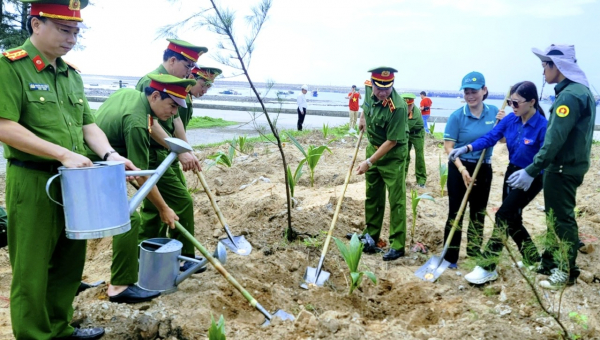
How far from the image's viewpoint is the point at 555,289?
11.2 feet

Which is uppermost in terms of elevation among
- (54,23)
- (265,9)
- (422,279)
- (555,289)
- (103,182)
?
(265,9)

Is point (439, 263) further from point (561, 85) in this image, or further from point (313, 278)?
point (561, 85)

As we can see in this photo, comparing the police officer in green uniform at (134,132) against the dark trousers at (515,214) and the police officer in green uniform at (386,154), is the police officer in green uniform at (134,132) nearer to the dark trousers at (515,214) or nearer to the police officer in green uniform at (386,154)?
the police officer in green uniform at (386,154)

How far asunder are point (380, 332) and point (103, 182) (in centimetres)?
175

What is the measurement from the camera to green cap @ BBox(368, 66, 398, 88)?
446 centimetres

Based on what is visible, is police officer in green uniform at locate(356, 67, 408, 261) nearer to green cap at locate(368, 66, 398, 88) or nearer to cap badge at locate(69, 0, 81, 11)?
green cap at locate(368, 66, 398, 88)

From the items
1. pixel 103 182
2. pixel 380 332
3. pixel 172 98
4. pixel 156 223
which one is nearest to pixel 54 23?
pixel 103 182

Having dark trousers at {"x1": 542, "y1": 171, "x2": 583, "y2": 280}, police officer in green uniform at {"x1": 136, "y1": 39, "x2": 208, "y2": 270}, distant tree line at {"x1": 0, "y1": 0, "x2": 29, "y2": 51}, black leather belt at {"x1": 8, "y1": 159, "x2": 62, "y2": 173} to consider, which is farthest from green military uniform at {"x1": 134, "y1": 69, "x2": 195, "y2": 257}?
distant tree line at {"x1": 0, "y1": 0, "x2": 29, "y2": 51}

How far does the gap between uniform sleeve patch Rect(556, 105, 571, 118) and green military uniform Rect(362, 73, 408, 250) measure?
1377 millimetres

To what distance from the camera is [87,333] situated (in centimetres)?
282

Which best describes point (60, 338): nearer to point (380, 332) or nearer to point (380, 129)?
point (380, 332)

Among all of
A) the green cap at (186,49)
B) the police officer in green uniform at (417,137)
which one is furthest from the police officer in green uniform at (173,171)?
the police officer in green uniform at (417,137)

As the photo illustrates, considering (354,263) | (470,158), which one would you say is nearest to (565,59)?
(470,158)

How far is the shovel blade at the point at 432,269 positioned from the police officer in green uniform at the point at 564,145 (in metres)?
0.83
